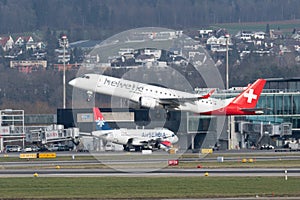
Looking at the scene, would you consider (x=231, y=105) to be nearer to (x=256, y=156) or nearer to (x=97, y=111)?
(x=256, y=156)

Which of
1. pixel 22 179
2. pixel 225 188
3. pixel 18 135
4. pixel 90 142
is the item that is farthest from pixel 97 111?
pixel 225 188

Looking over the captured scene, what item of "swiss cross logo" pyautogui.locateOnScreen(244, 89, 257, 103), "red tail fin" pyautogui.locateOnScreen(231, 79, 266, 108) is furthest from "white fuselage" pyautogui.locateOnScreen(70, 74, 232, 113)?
"swiss cross logo" pyautogui.locateOnScreen(244, 89, 257, 103)

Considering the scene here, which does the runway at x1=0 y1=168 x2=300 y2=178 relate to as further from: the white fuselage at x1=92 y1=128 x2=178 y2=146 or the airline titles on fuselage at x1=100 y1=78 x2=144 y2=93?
the white fuselage at x1=92 y1=128 x2=178 y2=146

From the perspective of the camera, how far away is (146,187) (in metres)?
75.1

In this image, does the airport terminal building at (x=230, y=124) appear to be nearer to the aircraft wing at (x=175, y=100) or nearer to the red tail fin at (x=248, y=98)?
the red tail fin at (x=248, y=98)

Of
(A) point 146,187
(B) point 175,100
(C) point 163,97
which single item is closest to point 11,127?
(C) point 163,97

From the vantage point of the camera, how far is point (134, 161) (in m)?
108

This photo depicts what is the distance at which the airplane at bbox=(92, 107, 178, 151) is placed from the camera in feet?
442

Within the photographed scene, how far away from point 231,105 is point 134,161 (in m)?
11.6

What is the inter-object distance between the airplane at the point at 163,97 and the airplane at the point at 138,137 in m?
24.9

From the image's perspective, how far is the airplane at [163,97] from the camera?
10194 centimetres

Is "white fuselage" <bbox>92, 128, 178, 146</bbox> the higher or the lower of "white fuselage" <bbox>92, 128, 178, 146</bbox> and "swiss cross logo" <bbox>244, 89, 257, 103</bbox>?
the lower

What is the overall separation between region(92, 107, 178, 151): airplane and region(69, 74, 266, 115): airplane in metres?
24.9

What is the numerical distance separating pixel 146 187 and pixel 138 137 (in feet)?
201
